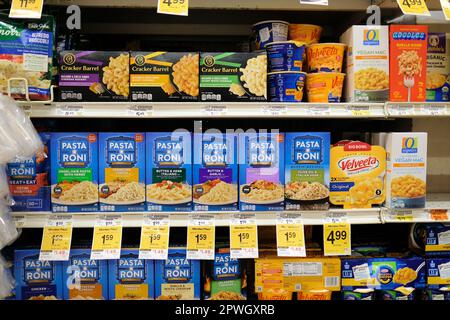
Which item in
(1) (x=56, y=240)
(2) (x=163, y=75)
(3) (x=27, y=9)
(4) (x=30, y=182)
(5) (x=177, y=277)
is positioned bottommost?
(5) (x=177, y=277)

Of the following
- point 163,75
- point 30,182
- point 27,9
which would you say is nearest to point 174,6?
point 163,75

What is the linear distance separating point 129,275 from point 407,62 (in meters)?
1.49

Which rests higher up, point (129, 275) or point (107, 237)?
point (107, 237)

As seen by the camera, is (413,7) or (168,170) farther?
(168,170)

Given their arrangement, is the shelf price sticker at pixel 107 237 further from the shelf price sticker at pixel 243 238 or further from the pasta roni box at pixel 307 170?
the pasta roni box at pixel 307 170

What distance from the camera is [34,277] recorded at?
1.79 meters

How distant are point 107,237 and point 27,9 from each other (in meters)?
0.95

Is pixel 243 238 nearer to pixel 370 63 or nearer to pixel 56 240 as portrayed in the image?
pixel 56 240

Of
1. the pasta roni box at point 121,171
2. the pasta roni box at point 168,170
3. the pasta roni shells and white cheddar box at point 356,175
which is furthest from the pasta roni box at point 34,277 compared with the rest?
the pasta roni shells and white cheddar box at point 356,175

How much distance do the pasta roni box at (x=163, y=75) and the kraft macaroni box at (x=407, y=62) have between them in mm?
833

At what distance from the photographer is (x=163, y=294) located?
1.83 metres

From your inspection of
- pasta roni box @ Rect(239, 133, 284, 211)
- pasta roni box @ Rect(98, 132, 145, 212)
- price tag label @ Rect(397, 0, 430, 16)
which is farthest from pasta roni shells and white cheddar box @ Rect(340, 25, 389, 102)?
pasta roni box @ Rect(98, 132, 145, 212)

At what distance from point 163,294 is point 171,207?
A: 38cm
